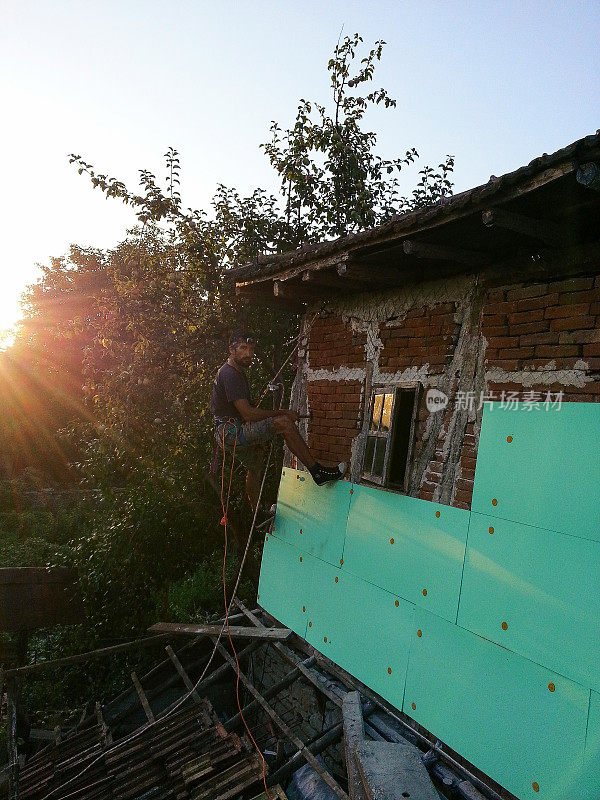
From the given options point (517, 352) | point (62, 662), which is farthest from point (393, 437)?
point (62, 662)

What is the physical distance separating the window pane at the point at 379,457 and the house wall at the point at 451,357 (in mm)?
→ 344

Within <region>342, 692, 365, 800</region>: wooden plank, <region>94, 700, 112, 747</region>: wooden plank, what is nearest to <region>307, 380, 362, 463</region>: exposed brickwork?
<region>342, 692, 365, 800</region>: wooden plank

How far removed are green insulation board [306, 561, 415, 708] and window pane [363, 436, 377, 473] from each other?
37.6 inches

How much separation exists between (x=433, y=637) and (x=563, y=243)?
281 centimetres

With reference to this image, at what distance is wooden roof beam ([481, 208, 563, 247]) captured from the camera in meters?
3.37

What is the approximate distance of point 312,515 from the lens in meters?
5.79

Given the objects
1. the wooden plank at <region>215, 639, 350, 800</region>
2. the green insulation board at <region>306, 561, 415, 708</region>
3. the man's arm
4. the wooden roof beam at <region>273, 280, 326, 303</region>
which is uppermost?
the wooden roof beam at <region>273, 280, 326, 303</region>

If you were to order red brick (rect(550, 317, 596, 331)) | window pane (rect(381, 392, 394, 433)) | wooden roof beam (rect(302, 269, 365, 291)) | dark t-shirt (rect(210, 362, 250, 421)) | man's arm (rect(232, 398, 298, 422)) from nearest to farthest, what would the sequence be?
red brick (rect(550, 317, 596, 331)), window pane (rect(381, 392, 394, 433)), wooden roof beam (rect(302, 269, 365, 291)), man's arm (rect(232, 398, 298, 422)), dark t-shirt (rect(210, 362, 250, 421))

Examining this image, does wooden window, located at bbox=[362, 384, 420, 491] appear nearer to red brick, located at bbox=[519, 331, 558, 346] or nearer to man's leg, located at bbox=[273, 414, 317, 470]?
man's leg, located at bbox=[273, 414, 317, 470]

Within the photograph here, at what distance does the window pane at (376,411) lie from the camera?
17.3 feet

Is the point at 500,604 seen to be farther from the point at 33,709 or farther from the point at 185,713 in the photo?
the point at 33,709

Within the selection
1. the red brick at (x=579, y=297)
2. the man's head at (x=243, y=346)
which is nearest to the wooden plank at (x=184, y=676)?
the man's head at (x=243, y=346)

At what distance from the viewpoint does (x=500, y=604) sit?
360cm

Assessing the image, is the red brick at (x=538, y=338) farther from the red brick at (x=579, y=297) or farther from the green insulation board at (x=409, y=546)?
the green insulation board at (x=409, y=546)
